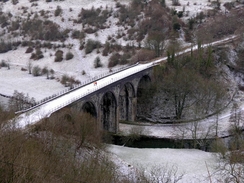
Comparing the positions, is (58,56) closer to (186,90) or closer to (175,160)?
(186,90)

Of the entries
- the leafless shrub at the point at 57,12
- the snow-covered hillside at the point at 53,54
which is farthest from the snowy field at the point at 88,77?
the leafless shrub at the point at 57,12

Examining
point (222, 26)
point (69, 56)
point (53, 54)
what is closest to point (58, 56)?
point (69, 56)

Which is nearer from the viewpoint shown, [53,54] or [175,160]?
[175,160]

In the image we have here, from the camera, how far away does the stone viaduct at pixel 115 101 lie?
33.1 metres

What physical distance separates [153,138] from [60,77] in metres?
26.8

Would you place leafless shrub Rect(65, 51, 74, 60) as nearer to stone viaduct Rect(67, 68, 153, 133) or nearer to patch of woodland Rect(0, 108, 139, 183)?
stone viaduct Rect(67, 68, 153, 133)

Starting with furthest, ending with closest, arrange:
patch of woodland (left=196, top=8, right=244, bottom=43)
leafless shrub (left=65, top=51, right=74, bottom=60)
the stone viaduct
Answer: leafless shrub (left=65, top=51, right=74, bottom=60)
patch of woodland (left=196, top=8, right=244, bottom=43)
the stone viaduct

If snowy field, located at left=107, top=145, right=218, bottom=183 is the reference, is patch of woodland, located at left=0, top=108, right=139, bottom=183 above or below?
above

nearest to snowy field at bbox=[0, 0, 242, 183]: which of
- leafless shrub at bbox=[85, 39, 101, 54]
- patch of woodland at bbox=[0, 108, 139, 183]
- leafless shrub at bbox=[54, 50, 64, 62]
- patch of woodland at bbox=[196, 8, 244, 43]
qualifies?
leafless shrub at bbox=[54, 50, 64, 62]

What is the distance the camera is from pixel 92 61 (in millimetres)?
62031

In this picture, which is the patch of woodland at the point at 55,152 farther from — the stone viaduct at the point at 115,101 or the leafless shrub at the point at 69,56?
the leafless shrub at the point at 69,56

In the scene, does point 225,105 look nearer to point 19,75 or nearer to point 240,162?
point 240,162

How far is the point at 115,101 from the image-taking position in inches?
1484

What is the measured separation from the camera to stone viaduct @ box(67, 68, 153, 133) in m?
33.1
